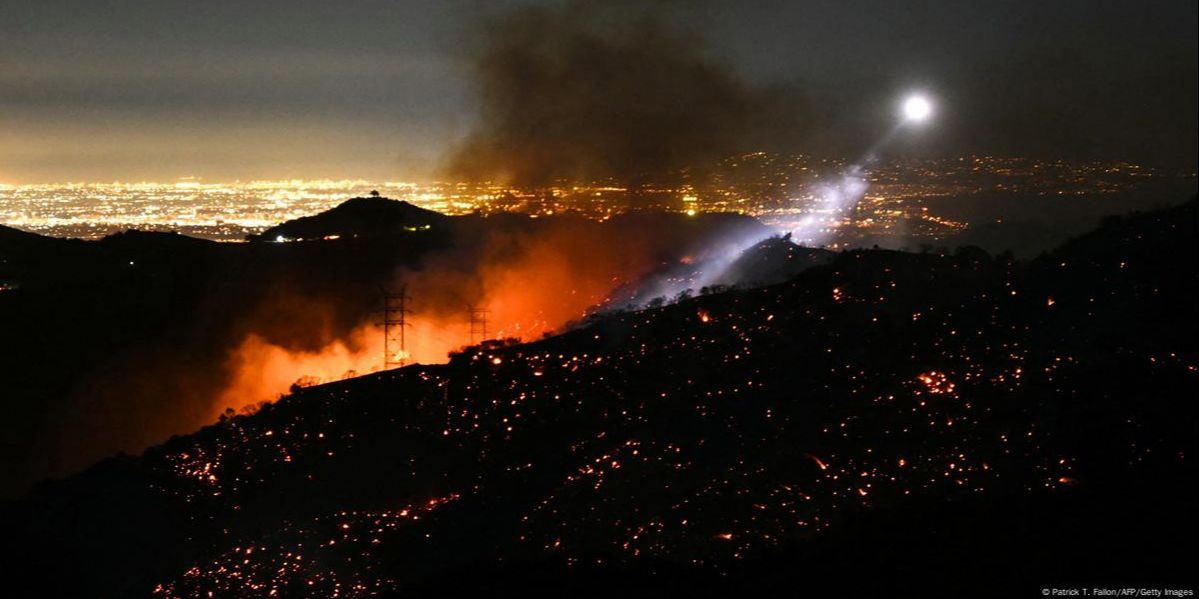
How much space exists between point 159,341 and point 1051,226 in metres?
34.8

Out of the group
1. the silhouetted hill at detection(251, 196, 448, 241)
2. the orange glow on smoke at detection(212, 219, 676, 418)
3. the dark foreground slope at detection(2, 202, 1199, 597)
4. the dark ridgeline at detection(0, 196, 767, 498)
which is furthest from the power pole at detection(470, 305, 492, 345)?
the silhouetted hill at detection(251, 196, 448, 241)

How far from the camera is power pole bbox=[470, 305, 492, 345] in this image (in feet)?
111

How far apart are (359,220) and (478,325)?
77.4 feet

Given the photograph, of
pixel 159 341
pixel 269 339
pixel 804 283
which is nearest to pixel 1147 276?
pixel 804 283

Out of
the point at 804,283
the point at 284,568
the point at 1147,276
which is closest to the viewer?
the point at 284,568

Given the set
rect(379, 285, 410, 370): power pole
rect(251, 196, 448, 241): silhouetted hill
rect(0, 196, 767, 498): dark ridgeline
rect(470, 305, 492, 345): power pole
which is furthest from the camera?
rect(251, 196, 448, 241): silhouetted hill

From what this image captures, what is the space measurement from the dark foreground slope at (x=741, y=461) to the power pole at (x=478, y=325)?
13.0m

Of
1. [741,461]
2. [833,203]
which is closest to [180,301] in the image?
[833,203]

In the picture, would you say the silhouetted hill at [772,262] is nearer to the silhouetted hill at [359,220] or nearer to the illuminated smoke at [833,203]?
the illuminated smoke at [833,203]

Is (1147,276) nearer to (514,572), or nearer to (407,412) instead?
(514,572)

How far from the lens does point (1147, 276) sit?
17.5 metres

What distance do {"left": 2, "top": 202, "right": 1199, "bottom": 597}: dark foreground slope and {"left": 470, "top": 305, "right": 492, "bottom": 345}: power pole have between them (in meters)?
13.0

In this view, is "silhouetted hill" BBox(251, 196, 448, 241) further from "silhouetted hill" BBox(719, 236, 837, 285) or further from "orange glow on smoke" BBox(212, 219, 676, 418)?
"silhouetted hill" BBox(719, 236, 837, 285)

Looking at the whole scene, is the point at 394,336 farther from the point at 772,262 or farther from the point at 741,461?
the point at 741,461
